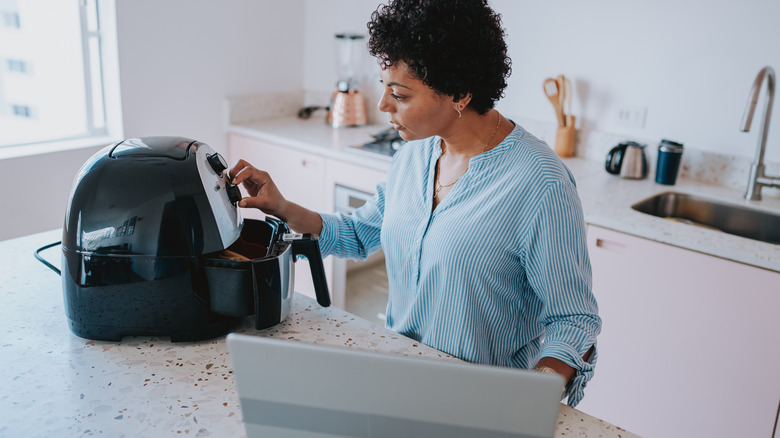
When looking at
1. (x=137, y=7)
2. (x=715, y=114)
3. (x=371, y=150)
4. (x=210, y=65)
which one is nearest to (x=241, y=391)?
(x=371, y=150)

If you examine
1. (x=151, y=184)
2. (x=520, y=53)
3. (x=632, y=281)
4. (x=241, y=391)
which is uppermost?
(x=520, y=53)

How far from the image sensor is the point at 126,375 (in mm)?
994

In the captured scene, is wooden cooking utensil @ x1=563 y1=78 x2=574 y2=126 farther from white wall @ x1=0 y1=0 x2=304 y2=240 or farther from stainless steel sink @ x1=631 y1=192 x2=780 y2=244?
white wall @ x1=0 y1=0 x2=304 y2=240

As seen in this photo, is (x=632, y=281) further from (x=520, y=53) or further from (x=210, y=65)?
(x=210, y=65)

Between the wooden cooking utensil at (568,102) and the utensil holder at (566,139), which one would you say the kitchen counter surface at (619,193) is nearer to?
the utensil holder at (566,139)

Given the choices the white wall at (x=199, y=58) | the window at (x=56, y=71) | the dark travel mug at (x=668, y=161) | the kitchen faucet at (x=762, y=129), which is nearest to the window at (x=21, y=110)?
the window at (x=56, y=71)

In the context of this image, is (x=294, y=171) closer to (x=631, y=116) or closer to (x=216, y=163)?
(x=631, y=116)

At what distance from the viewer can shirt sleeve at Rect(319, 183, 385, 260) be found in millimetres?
1435

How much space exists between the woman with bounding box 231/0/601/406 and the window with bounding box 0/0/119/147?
1644mm

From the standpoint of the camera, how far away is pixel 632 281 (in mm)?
1951

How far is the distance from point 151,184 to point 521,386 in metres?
0.64

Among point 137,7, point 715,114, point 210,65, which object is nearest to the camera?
point 715,114

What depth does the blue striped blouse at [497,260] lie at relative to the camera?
3.66 ft

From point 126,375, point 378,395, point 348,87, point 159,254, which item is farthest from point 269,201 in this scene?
point 348,87
